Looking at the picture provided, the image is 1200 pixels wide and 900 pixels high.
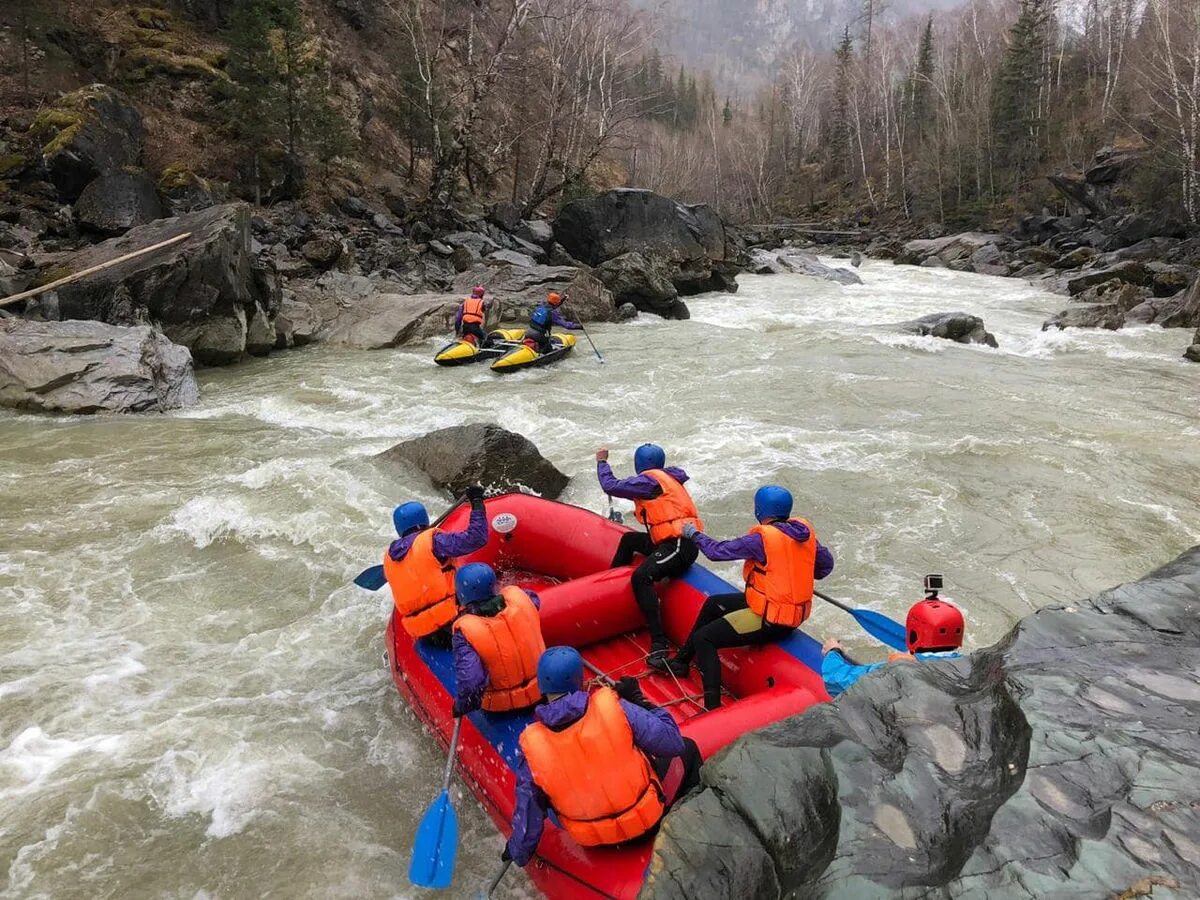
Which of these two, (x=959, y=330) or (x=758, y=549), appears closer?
(x=758, y=549)

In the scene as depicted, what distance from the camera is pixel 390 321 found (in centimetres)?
1398

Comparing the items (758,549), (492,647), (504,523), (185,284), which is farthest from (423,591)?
(185,284)

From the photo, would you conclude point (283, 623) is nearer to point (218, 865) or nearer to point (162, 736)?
point (162, 736)

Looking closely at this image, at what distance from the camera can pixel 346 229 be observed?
63.2 ft

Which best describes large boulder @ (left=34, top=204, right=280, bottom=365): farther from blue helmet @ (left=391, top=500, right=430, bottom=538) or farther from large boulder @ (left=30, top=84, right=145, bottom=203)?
blue helmet @ (left=391, top=500, right=430, bottom=538)

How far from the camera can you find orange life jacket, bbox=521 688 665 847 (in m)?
2.63

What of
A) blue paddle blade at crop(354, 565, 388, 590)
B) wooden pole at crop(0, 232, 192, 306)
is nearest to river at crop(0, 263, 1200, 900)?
blue paddle blade at crop(354, 565, 388, 590)

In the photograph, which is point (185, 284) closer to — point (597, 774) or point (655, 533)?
point (655, 533)

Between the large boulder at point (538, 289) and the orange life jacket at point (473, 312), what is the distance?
3.04 meters

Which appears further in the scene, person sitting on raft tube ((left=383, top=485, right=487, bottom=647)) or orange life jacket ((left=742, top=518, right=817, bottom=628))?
person sitting on raft tube ((left=383, top=485, right=487, bottom=647))

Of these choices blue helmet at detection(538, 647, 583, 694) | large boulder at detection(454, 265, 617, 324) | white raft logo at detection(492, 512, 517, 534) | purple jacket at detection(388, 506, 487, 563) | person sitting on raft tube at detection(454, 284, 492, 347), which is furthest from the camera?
large boulder at detection(454, 265, 617, 324)

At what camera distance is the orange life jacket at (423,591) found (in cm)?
399

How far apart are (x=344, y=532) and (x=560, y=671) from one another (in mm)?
4286

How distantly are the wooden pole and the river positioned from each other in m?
2.06
